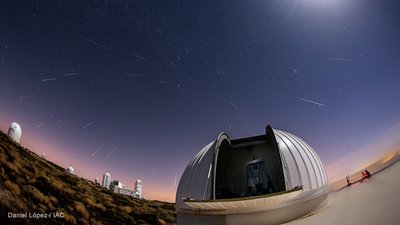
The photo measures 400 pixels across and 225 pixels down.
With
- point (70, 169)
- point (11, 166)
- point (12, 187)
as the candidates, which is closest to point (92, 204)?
point (12, 187)

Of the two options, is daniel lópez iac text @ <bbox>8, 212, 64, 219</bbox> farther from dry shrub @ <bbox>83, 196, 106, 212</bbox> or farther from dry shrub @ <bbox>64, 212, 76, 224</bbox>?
dry shrub @ <bbox>83, 196, 106, 212</bbox>

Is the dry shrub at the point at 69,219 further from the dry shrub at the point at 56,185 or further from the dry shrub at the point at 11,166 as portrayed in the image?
the dry shrub at the point at 11,166

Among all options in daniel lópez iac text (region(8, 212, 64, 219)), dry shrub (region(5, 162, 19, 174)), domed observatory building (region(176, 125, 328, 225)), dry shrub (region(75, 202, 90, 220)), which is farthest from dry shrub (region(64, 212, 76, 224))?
domed observatory building (region(176, 125, 328, 225))

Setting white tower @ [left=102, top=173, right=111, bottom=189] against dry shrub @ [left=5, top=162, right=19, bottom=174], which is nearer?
dry shrub @ [left=5, top=162, right=19, bottom=174]

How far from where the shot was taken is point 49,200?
1267 inches

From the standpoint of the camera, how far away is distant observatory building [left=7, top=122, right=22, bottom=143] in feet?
141

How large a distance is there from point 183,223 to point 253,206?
279cm

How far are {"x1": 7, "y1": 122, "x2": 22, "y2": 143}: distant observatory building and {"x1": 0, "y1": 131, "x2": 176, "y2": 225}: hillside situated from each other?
5.42 feet

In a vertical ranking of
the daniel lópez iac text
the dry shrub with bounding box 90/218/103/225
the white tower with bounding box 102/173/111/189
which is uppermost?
the white tower with bounding box 102/173/111/189

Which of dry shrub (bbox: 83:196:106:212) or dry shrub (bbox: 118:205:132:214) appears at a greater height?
dry shrub (bbox: 83:196:106:212)

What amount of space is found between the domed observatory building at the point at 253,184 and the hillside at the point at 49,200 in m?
27.6

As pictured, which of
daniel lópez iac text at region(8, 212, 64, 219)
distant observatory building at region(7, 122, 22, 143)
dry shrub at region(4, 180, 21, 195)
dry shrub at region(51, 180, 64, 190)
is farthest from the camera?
distant observatory building at region(7, 122, 22, 143)

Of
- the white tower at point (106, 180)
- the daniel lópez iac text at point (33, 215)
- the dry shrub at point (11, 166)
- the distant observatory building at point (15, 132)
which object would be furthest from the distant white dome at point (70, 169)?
the daniel lópez iac text at point (33, 215)

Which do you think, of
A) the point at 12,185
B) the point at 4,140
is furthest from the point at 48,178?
the point at 4,140
